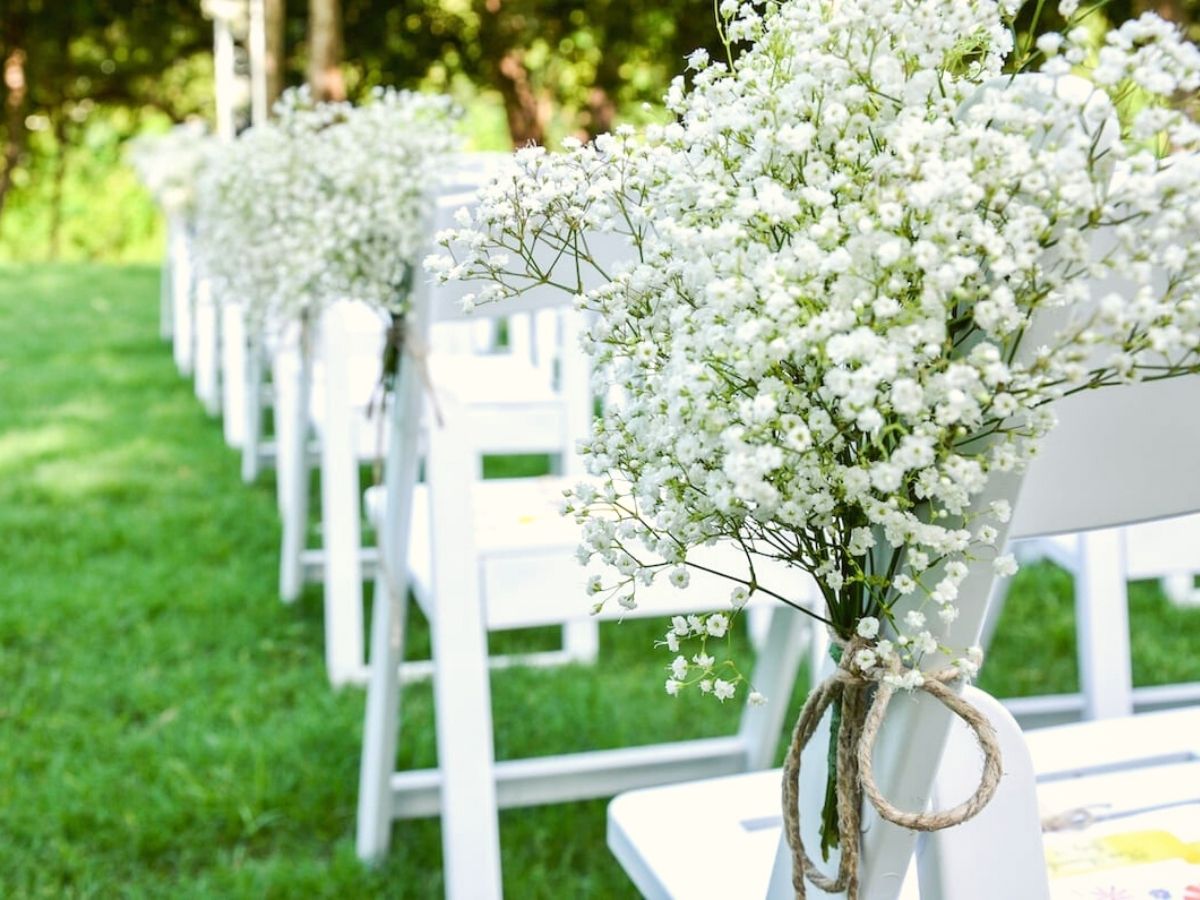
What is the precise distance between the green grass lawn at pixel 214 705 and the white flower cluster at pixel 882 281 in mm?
1422

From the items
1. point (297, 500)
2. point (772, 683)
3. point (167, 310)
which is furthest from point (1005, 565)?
point (167, 310)

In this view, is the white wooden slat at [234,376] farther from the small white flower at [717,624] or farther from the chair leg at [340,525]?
the small white flower at [717,624]

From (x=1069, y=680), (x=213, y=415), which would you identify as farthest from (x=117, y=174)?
(x=1069, y=680)

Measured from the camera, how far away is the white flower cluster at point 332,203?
1.81 meters

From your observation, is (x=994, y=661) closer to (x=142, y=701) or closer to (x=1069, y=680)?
(x=1069, y=680)

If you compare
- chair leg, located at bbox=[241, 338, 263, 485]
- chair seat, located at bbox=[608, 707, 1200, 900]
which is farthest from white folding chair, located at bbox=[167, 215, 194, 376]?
chair seat, located at bbox=[608, 707, 1200, 900]

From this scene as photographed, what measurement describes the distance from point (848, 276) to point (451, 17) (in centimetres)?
1081

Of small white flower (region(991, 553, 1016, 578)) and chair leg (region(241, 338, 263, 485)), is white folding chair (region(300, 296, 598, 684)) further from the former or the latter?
small white flower (region(991, 553, 1016, 578))

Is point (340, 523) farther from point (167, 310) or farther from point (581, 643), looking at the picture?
point (167, 310)

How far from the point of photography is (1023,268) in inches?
24.0

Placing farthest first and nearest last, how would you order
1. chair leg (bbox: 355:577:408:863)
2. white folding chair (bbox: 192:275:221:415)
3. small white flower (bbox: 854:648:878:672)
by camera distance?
white folding chair (bbox: 192:275:221:415) → chair leg (bbox: 355:577:408:863) → small white flower (bbox: 854:648:878:672)

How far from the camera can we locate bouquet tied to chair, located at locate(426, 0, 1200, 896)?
589 mm

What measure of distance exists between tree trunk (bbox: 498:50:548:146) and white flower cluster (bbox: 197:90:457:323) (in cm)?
849

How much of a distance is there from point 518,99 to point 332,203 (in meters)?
9.20
